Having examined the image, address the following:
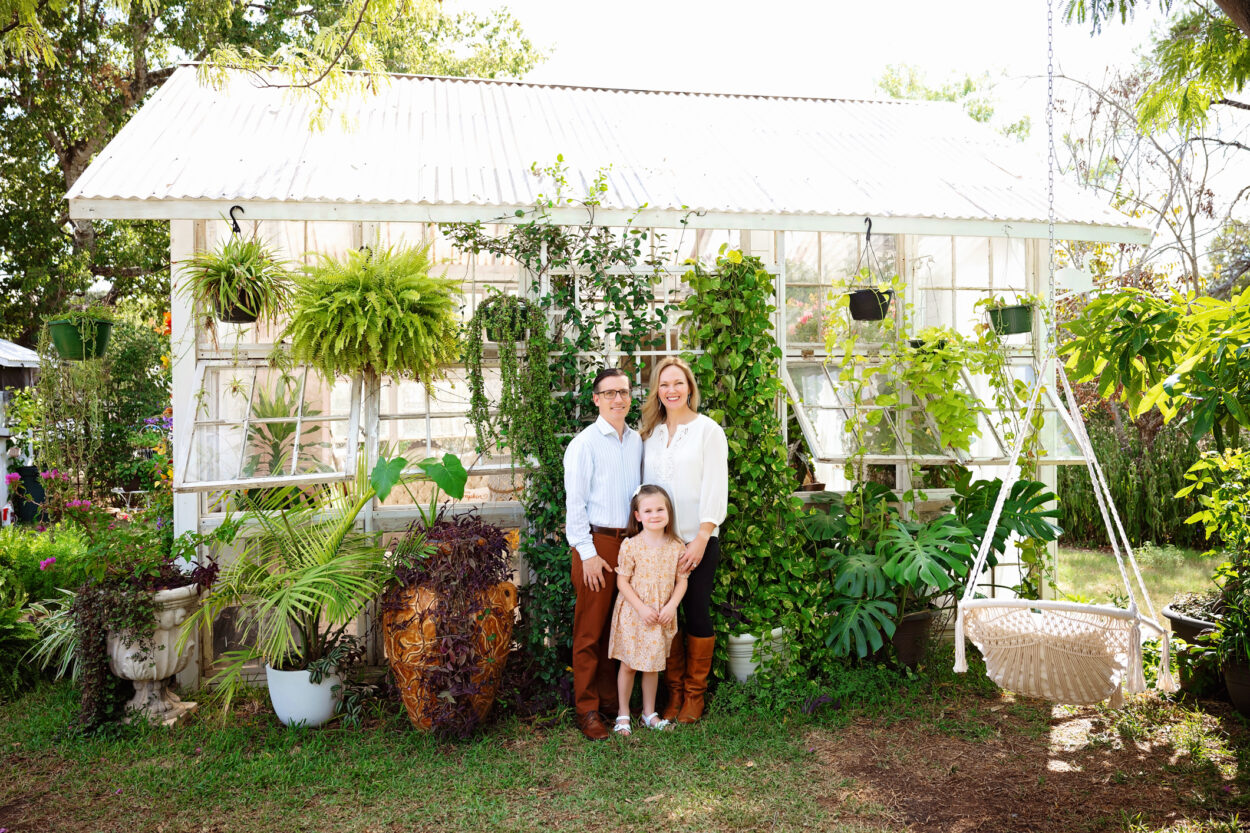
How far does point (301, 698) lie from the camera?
4.29 m

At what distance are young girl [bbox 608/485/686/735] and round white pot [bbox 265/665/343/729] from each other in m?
1.46

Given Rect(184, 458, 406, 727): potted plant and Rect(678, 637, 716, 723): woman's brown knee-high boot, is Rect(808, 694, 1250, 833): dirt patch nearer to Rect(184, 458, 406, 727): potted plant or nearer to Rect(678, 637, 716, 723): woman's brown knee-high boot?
Rect(678, 637, 716, 723): woman's brown knee-high boot

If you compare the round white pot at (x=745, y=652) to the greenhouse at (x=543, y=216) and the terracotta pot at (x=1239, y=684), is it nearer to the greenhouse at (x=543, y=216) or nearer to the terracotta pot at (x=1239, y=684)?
the greenhouse at (x=543, y=216)

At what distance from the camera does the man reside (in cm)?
417

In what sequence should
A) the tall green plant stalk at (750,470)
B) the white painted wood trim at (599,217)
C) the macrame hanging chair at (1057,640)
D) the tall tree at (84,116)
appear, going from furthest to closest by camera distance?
the tall tree at (84,116)
the tall green plant stalk at (750,470)
the white painted wood trim at (599,217)
the macrame hanging chair at (1057,640)

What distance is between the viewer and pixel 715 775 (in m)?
3.77

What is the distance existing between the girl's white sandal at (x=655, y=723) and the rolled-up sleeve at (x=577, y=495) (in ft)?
2.87

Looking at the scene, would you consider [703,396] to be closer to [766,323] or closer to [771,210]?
[766,323]

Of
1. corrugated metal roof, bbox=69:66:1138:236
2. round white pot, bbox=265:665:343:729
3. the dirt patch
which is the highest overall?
corrugated metal roof, bbox=69:66:1138:236

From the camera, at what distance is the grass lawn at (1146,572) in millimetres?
6930

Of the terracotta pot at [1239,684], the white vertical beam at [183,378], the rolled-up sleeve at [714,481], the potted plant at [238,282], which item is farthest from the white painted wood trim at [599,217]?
the terracotta pot at [1239,684]

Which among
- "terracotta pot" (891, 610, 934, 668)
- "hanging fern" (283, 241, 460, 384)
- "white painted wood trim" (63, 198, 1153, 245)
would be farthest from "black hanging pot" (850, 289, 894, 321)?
"hanging fern" (283, 241, 460, 384)

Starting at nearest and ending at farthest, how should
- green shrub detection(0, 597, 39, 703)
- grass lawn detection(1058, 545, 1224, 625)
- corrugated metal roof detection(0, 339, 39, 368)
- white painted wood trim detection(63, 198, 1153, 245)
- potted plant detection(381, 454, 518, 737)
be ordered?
potted plant detection(381, 454, 518, 737) → white painted wood trim detection(63, 198, 1153, 245) → green shrub detection(0, 597, 39, 703) → grass lawn detection(1058, 545, 1224, 625) → corrugated metal roof detection(0, 339, 39, 368)

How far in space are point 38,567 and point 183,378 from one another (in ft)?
6.04
